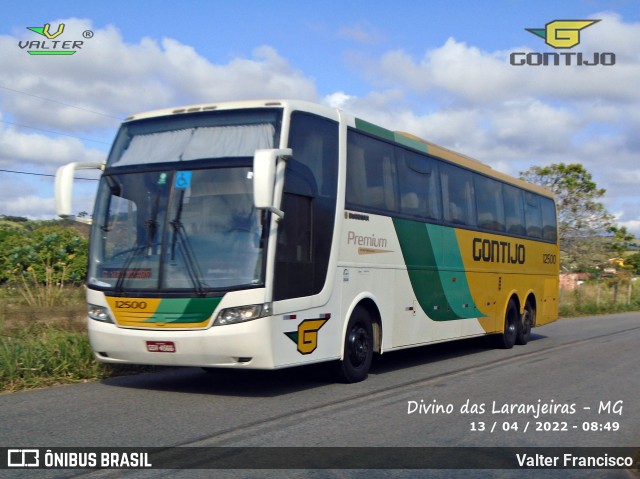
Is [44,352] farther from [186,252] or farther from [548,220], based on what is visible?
[548,220]

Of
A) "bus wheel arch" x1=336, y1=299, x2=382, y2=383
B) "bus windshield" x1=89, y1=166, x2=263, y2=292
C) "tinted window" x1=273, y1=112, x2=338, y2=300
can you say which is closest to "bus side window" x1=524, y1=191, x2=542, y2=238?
"bus wheel arch" x1=336, y1=299, x2=382, y2=383

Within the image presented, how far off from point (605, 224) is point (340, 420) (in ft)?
114

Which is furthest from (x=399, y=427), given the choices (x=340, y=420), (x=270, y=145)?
(x=270, y=145)

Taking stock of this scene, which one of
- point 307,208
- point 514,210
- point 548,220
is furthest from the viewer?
point 548,220

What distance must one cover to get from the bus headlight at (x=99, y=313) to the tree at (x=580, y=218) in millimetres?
33086

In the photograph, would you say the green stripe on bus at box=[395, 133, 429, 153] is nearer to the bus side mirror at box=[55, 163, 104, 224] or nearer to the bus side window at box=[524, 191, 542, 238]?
the bus side mirror at box=[55, 163, 104, 224]

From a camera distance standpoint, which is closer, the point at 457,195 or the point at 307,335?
the point at 307,335

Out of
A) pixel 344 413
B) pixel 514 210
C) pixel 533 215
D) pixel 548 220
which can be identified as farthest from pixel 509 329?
pixel 344 413

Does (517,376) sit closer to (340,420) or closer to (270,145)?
(340,420)

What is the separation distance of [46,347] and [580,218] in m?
34.0

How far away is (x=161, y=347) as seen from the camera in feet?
28.3

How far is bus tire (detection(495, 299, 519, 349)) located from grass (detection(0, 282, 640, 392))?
808 centimetres

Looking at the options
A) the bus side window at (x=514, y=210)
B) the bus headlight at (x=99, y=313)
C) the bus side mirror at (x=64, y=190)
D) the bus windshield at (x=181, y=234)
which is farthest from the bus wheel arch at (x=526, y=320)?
the bus side mirror at (x=64, y=190)

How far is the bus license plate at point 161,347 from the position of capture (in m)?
8.59
